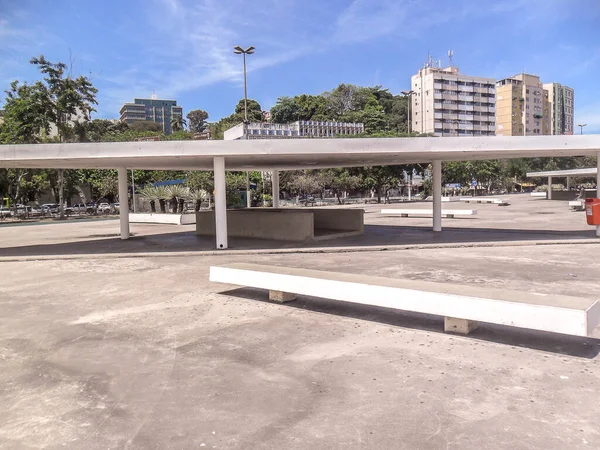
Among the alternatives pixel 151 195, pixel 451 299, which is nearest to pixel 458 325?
pixel 451 299

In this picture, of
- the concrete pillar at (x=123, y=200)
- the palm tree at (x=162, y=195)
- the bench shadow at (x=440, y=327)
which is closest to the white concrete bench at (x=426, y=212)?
the palm tree at (x=162, y=195)

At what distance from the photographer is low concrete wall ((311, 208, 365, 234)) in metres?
20.6

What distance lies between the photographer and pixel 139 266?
1298 centimetres

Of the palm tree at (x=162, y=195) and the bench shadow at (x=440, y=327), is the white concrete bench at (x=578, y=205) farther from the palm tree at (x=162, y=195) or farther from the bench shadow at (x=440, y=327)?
the bench shadow at (x=440, y=327)

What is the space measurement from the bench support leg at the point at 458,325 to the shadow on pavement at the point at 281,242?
30.2ft

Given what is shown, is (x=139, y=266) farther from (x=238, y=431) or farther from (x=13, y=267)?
(x=238, y=431)

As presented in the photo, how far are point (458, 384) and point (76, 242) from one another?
18676mm

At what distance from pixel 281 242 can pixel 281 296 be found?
9714 mm

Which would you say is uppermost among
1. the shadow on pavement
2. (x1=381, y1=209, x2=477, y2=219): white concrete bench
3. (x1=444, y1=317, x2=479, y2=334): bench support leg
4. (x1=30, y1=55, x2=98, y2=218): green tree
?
(x1=30, y1=55, x2=98, y2=218): green tree

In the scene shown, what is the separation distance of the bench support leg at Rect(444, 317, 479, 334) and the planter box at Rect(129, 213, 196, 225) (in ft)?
83.6

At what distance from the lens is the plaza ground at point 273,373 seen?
12.8 ft

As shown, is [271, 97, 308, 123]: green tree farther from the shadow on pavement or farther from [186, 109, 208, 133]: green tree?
the shadow on pavement

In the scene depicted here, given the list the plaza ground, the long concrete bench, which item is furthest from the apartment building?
the plaza ground

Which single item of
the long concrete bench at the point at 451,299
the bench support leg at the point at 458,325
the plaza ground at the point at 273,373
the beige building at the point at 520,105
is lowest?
the plaza ground at the point at 273,373
